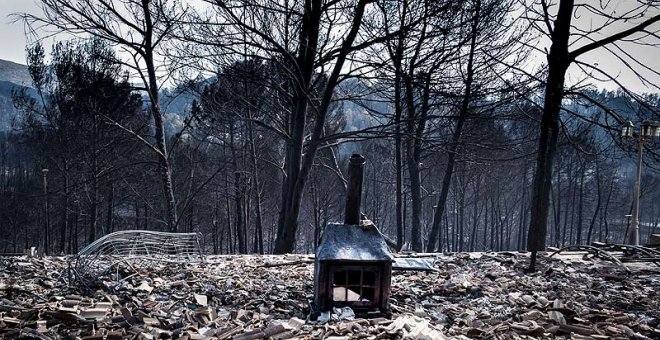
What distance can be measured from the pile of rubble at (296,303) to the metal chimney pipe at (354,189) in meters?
1.13

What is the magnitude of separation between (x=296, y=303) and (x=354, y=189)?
1532mm

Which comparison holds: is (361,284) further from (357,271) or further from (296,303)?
(296,303)

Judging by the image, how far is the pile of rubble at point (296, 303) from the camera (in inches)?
167

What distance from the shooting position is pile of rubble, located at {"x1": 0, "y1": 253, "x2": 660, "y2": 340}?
167 inches

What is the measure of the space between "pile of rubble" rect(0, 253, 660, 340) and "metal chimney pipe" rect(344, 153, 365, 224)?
1134 mm

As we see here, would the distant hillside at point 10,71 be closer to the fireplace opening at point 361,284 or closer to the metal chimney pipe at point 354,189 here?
the metal chimney pipe at point 354,189

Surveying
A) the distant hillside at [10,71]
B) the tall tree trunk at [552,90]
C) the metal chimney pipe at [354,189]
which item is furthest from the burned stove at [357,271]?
the distant hillside at [10,71]

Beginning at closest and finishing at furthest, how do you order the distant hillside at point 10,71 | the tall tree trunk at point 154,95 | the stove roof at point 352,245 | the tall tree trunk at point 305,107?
1. the stove roof at point 352,245
2. the tall tree trunk at point 305,107
3. the tall tree trunk at point 154,95
4. the distant hillside at point 10,71

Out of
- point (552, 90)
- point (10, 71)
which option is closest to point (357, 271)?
point (552, 90)

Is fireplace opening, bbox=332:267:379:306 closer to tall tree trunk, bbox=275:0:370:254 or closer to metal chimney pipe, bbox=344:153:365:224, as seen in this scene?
metal chimney pipe, bbox=344:153:365:224

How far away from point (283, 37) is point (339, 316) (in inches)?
316

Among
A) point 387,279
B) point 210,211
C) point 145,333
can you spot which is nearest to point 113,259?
point 145,333

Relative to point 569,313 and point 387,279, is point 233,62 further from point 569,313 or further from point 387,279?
point 569,313


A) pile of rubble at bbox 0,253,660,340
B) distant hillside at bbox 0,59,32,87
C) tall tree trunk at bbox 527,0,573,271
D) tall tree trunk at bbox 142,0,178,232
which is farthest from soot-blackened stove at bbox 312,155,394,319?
distant hillside at bbox 0,59,32,87
